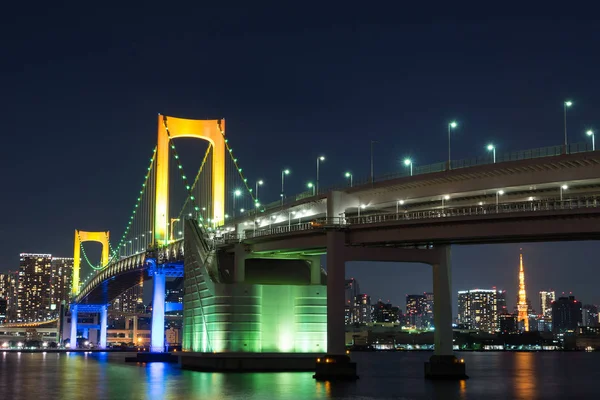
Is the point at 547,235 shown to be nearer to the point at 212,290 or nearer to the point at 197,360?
the point at 212,290

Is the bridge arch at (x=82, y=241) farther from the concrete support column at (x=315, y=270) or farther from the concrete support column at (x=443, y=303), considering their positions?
the concrete support column at (x=443, y=303)

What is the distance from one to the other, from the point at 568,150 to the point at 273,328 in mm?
30857

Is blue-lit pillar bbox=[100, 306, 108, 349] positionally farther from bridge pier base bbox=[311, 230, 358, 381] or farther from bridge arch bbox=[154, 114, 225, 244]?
bridge pier base bbox=[311, 230, 358, 381]

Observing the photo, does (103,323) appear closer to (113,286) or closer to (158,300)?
(113,286)

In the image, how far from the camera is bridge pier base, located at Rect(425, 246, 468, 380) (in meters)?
60.3

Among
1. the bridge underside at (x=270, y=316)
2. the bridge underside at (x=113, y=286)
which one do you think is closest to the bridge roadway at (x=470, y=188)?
the bridge underside at (x=270, y=316)

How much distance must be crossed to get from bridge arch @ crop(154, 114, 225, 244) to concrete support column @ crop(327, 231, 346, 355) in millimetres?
36756

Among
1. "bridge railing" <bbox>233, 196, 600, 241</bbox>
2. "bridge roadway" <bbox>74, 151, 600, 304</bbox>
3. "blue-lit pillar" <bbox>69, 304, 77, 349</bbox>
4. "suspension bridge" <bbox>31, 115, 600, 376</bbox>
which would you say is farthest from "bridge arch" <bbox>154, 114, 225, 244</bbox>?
"blue-lit pillar" <bbox>69, 304, 77, 349</bbox>

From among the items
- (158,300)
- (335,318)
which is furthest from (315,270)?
(158,300)

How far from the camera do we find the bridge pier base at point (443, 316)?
60.3 metres

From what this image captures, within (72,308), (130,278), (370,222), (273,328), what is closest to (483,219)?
(370,222)

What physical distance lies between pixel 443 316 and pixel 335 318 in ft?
26.9

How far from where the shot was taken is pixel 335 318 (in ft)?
187

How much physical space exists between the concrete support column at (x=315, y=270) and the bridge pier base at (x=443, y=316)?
44.4 feet
